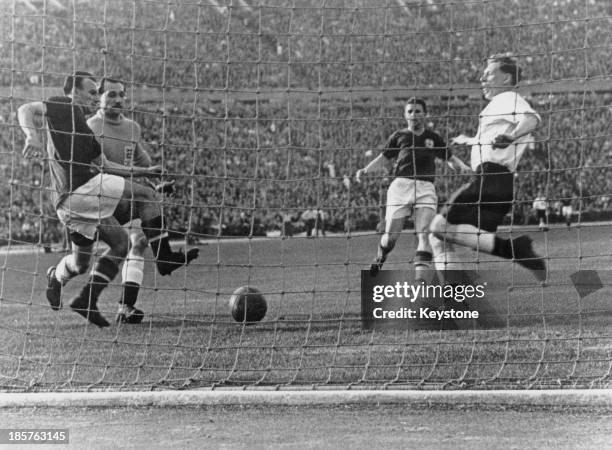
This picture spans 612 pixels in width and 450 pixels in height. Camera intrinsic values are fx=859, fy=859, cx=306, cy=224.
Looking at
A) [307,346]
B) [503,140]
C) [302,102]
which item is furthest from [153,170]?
[302,102]

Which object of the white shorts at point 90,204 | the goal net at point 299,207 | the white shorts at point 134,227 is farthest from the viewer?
the white shorts at point 134,227

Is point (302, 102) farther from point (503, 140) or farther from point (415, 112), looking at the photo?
point (503, 140)

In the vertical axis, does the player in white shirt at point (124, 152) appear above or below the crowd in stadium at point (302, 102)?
below

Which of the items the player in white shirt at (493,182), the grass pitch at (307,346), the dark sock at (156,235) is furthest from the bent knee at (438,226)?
the dark sock at (156,235)

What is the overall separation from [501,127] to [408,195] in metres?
1.24

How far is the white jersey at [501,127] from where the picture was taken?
21.1 ft

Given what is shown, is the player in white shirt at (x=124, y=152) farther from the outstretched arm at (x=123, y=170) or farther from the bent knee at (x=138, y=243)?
the outstretched arm at (x=123, y=170)

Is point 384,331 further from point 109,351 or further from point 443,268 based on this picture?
point 109,351

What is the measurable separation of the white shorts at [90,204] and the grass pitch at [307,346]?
53 cm

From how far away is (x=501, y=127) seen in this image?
646cm

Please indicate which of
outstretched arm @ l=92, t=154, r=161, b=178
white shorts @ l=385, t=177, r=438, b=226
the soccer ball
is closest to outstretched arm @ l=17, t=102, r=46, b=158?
outstretched arm @ l=92, t=154, r=161, b=178

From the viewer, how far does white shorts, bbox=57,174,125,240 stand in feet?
20.3

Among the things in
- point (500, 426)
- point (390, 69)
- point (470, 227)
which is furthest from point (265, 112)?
point (500, 426)

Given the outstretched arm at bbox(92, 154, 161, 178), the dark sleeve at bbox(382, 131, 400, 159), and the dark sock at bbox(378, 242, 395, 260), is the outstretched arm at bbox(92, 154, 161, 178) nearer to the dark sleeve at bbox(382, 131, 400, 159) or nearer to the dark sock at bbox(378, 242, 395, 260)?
the dark sleeve at bbox(382, 131, 400, 159)
